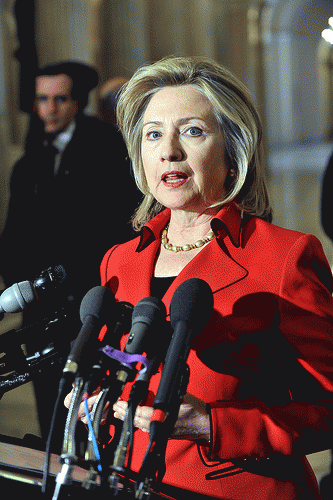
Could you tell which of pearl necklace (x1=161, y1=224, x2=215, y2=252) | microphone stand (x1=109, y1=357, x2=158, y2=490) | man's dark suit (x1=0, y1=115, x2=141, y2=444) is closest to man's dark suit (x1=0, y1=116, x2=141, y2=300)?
man's dark suit (x1=0, y1=115, x2=141, y2=444)

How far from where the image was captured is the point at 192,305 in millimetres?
1028

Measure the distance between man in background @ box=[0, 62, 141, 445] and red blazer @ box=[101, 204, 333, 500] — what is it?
4.28 feet

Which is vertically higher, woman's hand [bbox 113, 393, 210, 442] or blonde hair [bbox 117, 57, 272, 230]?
blonde hair [bbox 117, 57, 272, 230]

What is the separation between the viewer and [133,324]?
3.29 feet

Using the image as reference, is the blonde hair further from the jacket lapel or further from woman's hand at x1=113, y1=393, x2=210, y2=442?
woman's hand at x1=113, y1=393, x2=210, y2=442

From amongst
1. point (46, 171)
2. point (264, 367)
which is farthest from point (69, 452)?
point (46, 171)

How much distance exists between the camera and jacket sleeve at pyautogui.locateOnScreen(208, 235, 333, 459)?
127 centimetres

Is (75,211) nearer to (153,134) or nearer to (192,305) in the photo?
(153,134)

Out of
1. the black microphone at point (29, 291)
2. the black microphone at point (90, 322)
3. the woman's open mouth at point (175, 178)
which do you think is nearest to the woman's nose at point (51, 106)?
the woman's open mouth at point (175, 178)

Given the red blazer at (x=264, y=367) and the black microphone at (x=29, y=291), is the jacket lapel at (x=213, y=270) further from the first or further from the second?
the black microphone at (x=29, y=291)

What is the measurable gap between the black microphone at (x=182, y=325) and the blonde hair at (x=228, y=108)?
A: 1.95 ft

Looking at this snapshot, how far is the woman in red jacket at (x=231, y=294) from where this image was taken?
1.31 m

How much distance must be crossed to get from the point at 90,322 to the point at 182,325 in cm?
16

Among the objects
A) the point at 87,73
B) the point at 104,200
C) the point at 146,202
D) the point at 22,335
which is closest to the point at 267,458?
the point at 22,335
